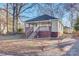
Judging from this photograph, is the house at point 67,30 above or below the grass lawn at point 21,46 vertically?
above

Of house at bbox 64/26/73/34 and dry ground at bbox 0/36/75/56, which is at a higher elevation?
house at bbox 64/26/73/34

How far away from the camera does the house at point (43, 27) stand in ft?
5.26

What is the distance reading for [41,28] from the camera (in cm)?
161

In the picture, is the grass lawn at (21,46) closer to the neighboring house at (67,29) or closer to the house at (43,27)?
the house at (43,27)

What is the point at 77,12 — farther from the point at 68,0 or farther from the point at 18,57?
the point at 18,57

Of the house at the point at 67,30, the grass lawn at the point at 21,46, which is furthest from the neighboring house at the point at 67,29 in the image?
the grass lawn at the point at 21,46

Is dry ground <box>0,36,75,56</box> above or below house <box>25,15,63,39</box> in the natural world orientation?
below

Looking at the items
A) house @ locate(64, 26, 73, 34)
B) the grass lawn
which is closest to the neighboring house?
house @ locate(64, 26, 73, 34)

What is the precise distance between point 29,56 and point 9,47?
0.19 m

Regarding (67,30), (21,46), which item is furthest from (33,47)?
(67,30)

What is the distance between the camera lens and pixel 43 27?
161cm

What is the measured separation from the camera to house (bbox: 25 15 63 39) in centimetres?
160

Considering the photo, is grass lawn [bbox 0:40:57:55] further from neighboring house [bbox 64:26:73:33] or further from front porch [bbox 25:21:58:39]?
neighboring house [bbox 64:26:73:33]

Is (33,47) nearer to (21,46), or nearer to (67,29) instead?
(21,46)
